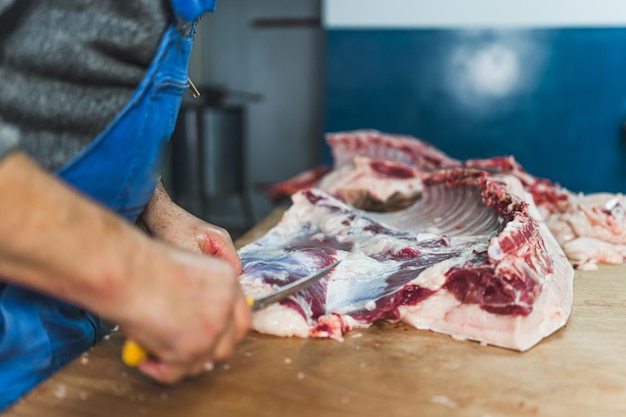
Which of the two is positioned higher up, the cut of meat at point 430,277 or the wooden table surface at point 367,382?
the cut of meat at point 430,277

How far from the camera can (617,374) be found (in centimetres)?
123

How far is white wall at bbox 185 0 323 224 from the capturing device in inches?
235

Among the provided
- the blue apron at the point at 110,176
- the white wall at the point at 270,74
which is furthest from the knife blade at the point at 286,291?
the white wall at the point at 270,74

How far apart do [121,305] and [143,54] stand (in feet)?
1.57

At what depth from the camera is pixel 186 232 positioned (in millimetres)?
1599

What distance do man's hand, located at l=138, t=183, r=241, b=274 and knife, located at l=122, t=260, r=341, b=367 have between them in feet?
0.80

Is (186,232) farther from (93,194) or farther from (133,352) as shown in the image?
(133,352)

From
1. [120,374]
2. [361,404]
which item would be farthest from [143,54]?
[361,404]

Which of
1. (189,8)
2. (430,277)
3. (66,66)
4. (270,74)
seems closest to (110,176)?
(66,66)

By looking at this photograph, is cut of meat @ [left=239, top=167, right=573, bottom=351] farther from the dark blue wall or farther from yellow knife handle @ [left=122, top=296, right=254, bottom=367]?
the dark blue wall

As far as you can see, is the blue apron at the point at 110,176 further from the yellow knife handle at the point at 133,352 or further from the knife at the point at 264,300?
the yellow knife handle at the point at 133,352

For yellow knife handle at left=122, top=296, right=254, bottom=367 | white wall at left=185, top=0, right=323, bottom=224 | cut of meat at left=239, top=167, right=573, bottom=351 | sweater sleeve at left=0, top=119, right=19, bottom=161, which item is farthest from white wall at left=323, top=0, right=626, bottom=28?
yellow knife handle at left=122, top=296, right=254, bottom=367

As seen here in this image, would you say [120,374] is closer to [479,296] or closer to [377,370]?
[377,370]

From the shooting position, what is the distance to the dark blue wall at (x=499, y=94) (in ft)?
14.1
